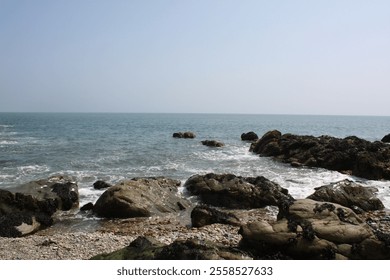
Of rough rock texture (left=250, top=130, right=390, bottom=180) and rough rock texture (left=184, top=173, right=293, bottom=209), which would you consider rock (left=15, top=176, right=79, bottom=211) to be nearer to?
rough rock texture (left=184, top=173, right=293, bottom=209)

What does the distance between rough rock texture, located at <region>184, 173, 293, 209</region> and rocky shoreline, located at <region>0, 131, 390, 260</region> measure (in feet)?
0.22

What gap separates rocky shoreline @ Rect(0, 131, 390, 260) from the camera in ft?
34.8

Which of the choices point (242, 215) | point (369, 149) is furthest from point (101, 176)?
point (369, 149)

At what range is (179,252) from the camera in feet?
32.2

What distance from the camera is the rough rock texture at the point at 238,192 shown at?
20719mm

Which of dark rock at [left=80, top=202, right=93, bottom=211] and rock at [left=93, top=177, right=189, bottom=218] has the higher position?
rock at [left=93, top=177, right=189, bottom=218]

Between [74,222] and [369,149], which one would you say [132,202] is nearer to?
[74,222]

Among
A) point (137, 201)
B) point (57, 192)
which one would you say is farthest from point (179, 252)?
point (57, 192)

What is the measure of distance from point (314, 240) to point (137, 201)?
37.1 feet

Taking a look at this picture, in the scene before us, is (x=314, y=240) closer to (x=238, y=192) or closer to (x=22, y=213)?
(x=238, y=192)

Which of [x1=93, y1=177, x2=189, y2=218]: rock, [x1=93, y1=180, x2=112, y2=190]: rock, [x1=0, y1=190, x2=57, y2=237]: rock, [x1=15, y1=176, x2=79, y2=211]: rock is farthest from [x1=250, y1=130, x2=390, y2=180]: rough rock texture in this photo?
[x1=0, y1=190, x2=57, y2=237]: rock

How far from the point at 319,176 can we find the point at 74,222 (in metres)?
22.7

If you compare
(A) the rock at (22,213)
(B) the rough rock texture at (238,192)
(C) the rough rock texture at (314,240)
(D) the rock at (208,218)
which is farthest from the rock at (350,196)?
(A) the rock at (22,213)
